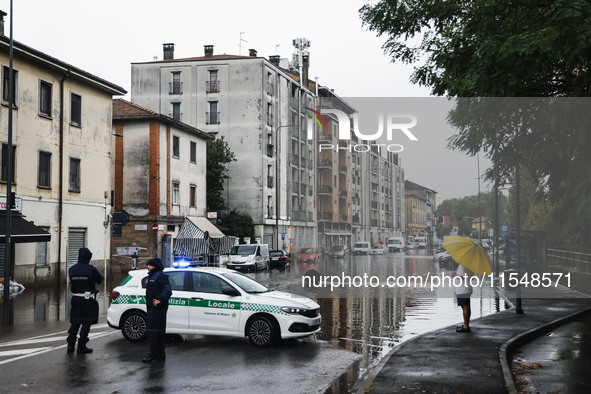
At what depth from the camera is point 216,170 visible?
55000 mm

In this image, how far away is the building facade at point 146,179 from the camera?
41.8 m

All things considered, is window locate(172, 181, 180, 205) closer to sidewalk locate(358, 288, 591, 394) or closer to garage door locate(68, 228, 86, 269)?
garage door locate(68, 228, 86, 269)

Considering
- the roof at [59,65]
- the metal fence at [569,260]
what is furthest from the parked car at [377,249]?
the roof at [59,65]

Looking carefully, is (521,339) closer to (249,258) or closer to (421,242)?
(249,258)

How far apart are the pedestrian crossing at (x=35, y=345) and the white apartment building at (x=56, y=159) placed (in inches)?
469

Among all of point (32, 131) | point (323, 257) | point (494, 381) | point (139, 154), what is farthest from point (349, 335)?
point (323, 257)

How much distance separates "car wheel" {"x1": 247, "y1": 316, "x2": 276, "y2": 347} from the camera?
39.0 ft

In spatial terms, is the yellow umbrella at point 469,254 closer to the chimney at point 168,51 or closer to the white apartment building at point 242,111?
the white apartment building at point 242,111

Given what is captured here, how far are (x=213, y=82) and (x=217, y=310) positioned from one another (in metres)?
49.0

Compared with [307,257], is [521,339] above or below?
below

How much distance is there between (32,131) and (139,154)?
47.0 feet

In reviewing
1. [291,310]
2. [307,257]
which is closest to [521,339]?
[291,310]

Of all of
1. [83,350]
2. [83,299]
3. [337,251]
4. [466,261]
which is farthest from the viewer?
[337,251]

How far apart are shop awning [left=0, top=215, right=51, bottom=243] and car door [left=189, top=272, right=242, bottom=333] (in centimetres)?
1418
